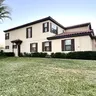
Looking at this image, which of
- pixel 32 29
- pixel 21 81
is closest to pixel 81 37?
pixel 32 29

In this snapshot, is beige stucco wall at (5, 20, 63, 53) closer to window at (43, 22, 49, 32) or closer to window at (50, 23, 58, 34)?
window at (43, 22, 49, 32)

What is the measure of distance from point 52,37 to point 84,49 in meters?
4.97

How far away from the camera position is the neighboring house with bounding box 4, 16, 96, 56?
16423mm

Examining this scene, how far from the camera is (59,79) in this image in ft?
20.3

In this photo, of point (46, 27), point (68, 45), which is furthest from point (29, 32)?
point (68, 45)

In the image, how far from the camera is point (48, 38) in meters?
19.2

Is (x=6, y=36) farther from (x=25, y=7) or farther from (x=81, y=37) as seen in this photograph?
(x=81, y=37)

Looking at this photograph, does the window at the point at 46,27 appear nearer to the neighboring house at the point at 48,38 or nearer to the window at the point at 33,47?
the neighboring house at the point at 48,38

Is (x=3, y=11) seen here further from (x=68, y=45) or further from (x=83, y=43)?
(x=83, y=43)

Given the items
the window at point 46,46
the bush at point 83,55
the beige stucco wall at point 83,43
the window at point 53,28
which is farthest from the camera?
the window at point 53,28

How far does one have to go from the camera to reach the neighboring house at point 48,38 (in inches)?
647

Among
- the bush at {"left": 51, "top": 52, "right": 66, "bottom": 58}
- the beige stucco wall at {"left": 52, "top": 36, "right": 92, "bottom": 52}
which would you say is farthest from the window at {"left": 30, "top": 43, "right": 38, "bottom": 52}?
the beige stucco wall at {"left": 52, "top": 36, "right": 92, "bottom": 52}

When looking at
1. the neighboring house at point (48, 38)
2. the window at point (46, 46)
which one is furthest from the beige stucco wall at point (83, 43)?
the window at point (46, 46)

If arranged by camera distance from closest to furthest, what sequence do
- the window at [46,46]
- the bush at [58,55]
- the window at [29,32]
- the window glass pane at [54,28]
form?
the bush at [58,55]
the window at [46,46]
the window glass pane at [54,28]
the window at [29,32]
